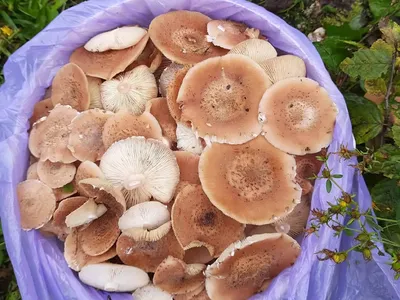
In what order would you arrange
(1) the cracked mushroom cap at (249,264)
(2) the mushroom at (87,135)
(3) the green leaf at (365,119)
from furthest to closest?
(3) the green leaf at (365,119) < (2) the mushroom at (87,135) < (1) the cracked mushroom cap at (249,264)

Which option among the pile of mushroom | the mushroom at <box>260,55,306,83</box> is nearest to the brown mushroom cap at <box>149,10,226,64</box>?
the pile of mushroom

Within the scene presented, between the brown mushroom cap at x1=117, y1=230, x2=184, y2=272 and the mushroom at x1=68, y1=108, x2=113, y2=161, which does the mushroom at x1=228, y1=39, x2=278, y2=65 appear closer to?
the mushroom at x1=68, y1=108, x2=113, y2=161

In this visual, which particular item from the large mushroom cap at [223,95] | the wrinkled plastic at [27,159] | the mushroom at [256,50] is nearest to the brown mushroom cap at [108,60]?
the wrinkled plastic at [27,159]

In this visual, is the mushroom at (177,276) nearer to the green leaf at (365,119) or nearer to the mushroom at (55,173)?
the mushroom at (55,173)

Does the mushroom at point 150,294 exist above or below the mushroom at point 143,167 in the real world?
below

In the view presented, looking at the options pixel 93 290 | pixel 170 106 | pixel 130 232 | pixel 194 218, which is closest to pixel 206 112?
pixel 170 106

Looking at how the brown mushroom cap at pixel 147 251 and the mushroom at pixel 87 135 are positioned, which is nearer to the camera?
the brown mushroom cap at pixel 147 251

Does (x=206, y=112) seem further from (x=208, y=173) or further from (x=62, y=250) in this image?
(x=62, y=250)
